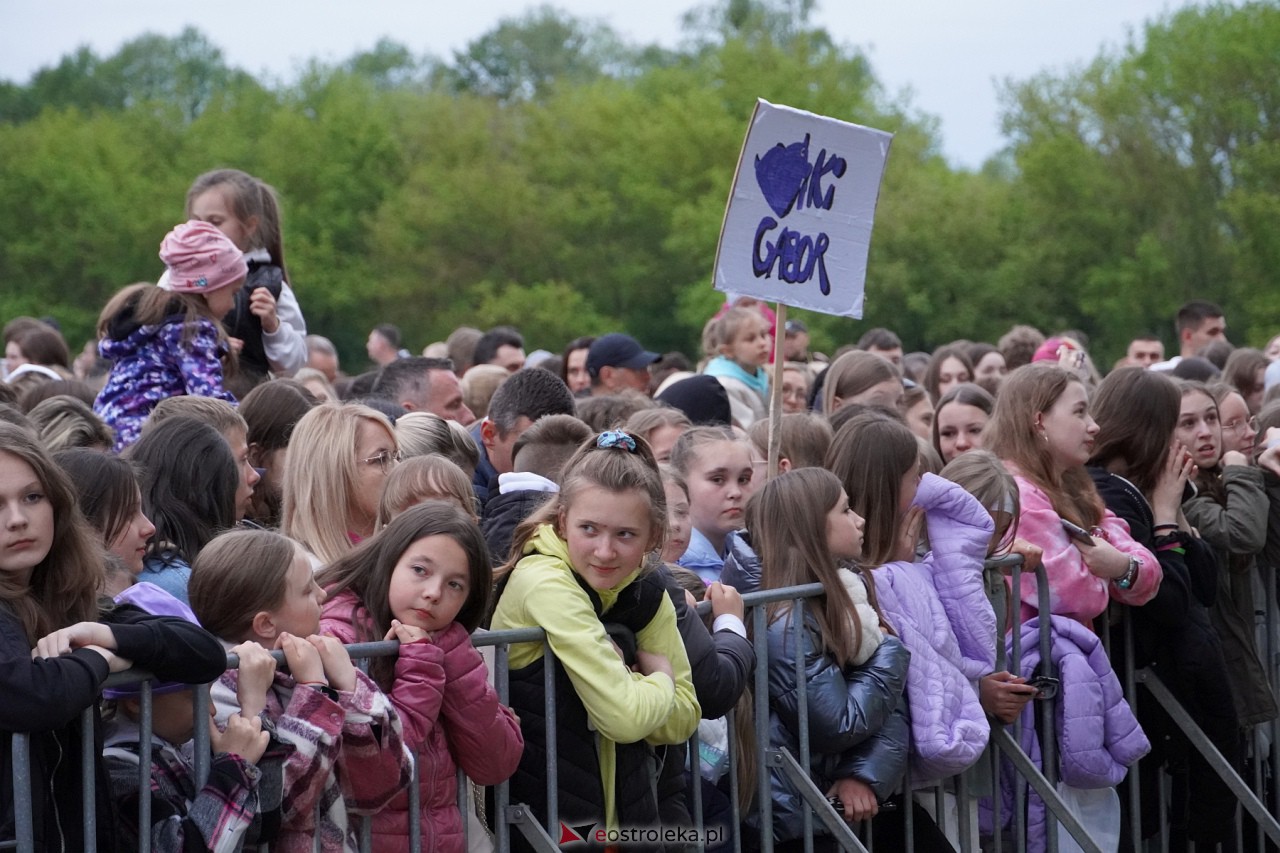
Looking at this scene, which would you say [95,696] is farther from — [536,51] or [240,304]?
[536,51]

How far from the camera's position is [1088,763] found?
6.00m

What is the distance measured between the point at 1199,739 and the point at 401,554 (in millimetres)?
3738

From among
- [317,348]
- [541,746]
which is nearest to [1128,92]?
[317,348]

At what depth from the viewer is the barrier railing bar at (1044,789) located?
585cm

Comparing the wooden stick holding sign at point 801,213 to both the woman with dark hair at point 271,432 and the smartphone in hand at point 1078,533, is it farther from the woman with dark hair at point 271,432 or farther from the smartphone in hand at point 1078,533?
the woman with dark hair at point 271,432

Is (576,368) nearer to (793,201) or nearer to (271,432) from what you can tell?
(793,201)

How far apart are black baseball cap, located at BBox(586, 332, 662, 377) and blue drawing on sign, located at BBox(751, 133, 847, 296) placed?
128 inches

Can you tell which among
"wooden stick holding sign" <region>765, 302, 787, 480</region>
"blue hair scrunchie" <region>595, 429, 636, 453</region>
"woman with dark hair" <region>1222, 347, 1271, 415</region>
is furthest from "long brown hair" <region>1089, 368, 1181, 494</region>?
"woman with dark hair" <region>1222, 347, 1271, 415</region>

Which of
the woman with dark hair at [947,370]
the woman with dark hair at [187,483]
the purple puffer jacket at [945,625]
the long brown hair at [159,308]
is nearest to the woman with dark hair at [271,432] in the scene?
the long brown hair at [159,308]

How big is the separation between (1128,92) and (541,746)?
41.5 metres

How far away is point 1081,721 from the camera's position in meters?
6.01

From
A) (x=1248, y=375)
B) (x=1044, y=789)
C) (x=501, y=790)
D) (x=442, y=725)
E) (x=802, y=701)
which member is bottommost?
(x=1044, y=789)

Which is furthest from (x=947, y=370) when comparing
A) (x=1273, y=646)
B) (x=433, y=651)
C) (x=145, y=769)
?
(x=145, y=769)

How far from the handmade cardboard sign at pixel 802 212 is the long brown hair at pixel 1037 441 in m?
0.67
